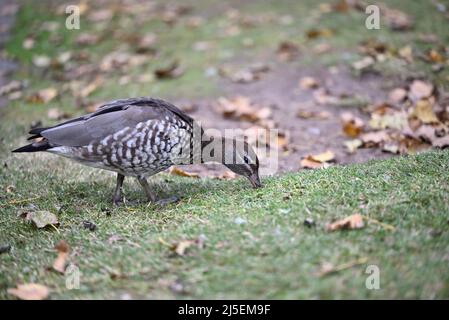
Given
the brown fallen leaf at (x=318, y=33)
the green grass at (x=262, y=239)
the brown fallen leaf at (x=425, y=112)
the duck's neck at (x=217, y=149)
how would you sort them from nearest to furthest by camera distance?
the green grass at (x=262, y=239) < the duck's neck at (x=217, y=149) < the brown fallen leaf at (x=425, y=112) < the brown fallen leaf at (x=318, y=33)

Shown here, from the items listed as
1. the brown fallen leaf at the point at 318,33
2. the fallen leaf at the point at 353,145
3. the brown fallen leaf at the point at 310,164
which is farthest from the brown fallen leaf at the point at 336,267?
the brown fallen leaf at the point at 318,33

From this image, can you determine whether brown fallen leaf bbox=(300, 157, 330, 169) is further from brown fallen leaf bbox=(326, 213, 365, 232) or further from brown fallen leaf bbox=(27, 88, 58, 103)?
brown fallen leaf bbox=(27, 88, 58, 103)

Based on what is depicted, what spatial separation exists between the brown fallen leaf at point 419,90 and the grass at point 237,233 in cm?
228

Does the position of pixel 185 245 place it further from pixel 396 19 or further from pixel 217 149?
pixel 396 19

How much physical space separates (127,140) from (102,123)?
253 millimetres

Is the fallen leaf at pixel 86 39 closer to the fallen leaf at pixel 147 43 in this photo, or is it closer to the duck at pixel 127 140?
the fallen leaf at pixel 147 43

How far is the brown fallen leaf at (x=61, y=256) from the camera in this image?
10.1 ft

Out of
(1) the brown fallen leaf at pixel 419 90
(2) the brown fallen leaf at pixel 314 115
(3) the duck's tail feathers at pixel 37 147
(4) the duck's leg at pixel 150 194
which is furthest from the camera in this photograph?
(2) the brown fallen leaf at pixel 314 115

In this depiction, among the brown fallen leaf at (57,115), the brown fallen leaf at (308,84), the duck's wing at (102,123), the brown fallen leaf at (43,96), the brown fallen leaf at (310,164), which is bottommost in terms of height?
the brown fallen leaf at (310,164)

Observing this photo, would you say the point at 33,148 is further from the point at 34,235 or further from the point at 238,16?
the point at 238,16

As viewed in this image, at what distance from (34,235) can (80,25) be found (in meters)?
6.80

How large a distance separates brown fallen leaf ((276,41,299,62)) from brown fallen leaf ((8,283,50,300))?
18.1 ft

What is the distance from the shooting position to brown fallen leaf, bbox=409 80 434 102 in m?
6.11

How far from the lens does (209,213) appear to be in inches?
143
